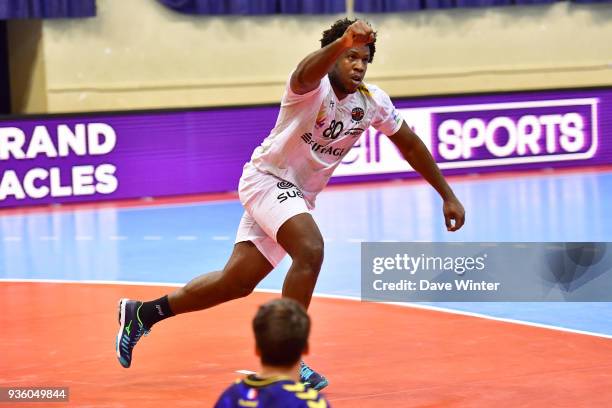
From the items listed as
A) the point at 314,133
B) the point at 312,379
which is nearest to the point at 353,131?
the point at 314,133

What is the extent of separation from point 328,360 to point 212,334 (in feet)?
3.43

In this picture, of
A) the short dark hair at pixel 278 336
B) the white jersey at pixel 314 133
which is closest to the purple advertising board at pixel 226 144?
the white jersey at pixel 314 133

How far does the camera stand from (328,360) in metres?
7.13

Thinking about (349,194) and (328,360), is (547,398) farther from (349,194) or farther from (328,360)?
(349,194)

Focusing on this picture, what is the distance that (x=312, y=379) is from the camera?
6.24 metres

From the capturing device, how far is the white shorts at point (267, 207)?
20.0ft

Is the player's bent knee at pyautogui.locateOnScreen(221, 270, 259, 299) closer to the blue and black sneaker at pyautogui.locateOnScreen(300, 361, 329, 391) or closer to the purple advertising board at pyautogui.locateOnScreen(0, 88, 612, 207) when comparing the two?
the blue and black sneaker at pyautogui.locateOnScreen(300, 361, 329, 391)

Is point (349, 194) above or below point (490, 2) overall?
below

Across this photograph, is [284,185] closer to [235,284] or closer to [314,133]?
[314,133]

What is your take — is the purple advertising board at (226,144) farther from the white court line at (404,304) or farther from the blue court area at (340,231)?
the white court line at (404,304)

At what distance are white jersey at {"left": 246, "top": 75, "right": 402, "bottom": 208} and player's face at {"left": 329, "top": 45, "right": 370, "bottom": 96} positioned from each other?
0.08 meters

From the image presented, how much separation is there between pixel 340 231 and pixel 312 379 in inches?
241

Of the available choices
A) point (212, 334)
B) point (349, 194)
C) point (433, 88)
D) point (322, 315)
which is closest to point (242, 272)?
point (212, 334)

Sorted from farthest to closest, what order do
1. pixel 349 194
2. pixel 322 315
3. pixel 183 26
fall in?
pixel 183 26 → pixel 349 194 → pixel 322 315
